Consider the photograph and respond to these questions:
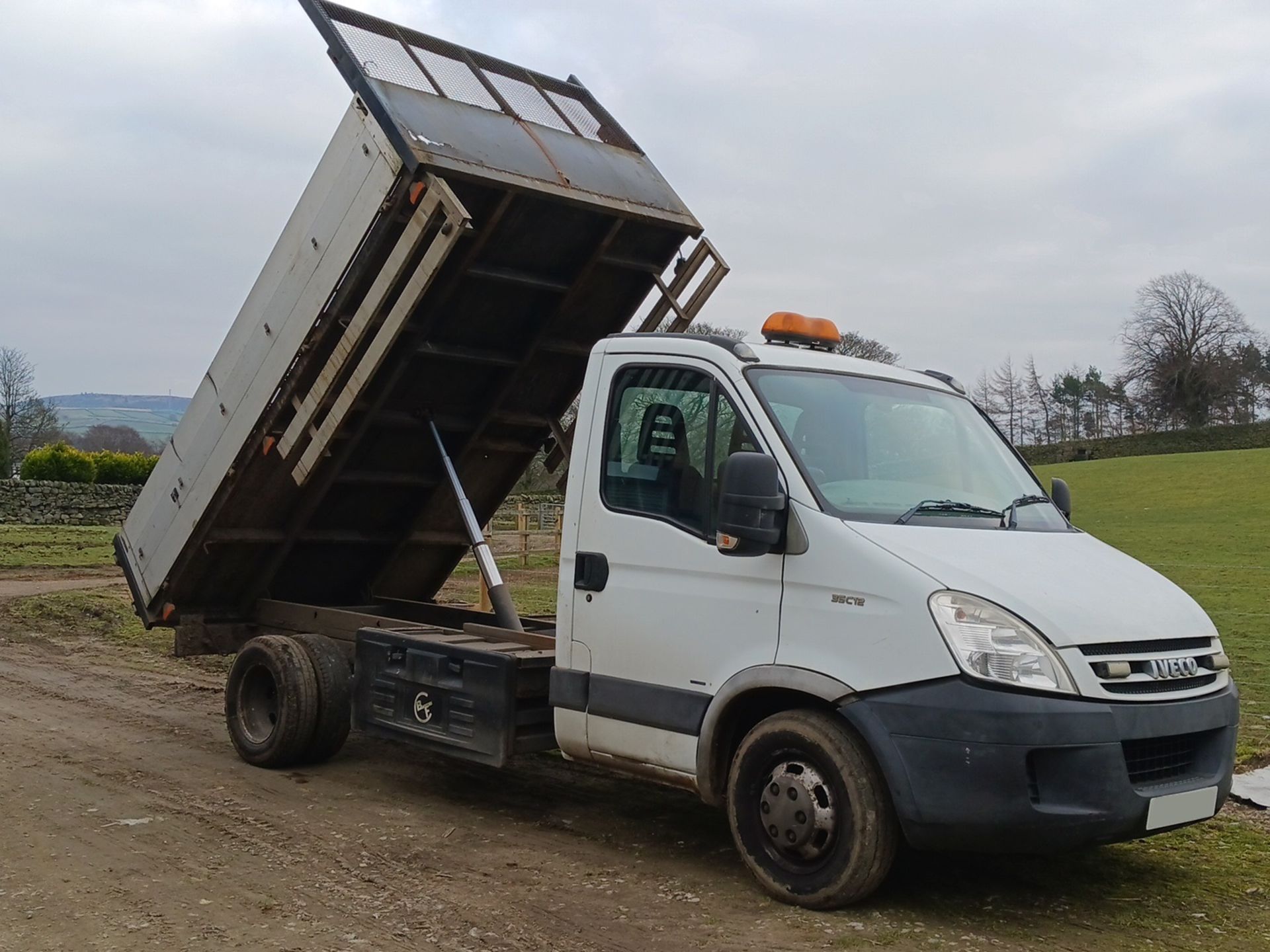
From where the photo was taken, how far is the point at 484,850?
584cm

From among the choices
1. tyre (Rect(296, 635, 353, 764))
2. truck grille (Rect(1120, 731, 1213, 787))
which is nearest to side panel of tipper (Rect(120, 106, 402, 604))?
tyre (Rect(296, 635, 353, 764))

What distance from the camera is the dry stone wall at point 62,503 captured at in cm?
3500

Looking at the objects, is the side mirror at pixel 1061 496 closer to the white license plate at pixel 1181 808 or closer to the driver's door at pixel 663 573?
the white license plate at pixel 1181 808

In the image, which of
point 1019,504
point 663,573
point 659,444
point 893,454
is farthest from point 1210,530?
point 663,573

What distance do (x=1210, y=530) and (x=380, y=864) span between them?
3399cm

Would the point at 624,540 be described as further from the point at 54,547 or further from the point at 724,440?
the point at 54,547

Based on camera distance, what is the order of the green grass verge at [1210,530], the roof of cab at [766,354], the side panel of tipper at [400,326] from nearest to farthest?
the roof of cab at [766,354] < the side panel of tipper at [400,326] < the green grass verge at [1210,530]

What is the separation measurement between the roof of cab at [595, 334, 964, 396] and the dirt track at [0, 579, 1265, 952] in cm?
238

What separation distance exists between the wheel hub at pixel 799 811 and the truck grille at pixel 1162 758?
1.17 metres

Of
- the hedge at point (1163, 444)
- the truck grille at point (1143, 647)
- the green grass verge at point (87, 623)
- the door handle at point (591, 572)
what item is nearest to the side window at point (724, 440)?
the door handle at point (591, 572)

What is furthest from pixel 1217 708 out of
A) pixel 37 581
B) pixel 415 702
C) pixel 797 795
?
pixel 37 581

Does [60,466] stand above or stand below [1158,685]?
above

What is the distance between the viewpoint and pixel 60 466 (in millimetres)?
37000

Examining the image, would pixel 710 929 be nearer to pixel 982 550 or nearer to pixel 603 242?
pixel 982 550
